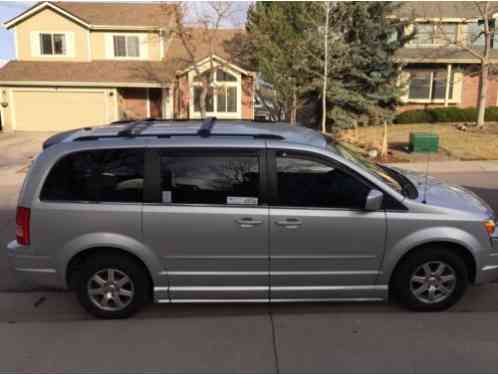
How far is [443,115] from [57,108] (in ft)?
68.7

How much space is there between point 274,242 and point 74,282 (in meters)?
1.85

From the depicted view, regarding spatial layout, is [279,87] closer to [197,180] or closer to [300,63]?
[300,63]

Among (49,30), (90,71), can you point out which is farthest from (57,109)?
(49,30)

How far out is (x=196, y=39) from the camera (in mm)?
23953

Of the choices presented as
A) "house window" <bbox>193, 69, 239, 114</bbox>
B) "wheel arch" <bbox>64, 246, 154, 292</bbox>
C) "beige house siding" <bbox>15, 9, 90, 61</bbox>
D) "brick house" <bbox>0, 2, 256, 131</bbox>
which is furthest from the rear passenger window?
"beige house siding" <bbox>15, 9, 90, 61</bbox>

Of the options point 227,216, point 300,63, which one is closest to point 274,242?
point 227,216

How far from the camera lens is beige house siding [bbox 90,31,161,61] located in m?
24.0

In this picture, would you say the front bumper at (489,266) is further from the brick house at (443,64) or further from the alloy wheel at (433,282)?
the brick house at (443,64)

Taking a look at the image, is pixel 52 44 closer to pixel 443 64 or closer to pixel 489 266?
pixel 443 64

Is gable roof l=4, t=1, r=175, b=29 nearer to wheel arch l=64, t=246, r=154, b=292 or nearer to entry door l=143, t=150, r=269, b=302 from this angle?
entry door l=143, t=150, r=269, b=302

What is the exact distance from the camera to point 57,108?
23.0m

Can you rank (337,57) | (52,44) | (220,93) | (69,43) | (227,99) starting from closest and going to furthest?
(337,57) < (220,93) < (227,99) < (69,43) < (52,44)

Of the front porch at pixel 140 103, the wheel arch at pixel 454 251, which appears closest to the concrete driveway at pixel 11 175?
the wheel arch at pixel 454 251

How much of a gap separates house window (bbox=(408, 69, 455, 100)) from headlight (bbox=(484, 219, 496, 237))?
22.2 metres
